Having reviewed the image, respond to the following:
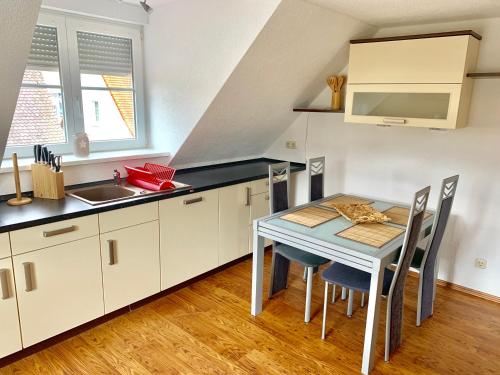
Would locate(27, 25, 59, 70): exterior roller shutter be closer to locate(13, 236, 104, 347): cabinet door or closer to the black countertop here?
the black countertop

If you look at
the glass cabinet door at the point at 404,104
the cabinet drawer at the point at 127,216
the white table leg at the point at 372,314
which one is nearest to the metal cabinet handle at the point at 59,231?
the cabinet drawer at the point at 127,216

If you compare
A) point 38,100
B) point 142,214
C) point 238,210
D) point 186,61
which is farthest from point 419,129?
point 38,100

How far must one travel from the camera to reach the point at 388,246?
2.07 metres

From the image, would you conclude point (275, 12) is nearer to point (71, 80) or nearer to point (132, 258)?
point (71, 80)

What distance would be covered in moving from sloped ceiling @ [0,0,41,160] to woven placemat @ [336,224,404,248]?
1876mm

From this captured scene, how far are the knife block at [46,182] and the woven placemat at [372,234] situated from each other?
5.67ft

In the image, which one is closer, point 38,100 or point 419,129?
point 38,100

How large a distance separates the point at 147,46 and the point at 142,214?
1.49 metres

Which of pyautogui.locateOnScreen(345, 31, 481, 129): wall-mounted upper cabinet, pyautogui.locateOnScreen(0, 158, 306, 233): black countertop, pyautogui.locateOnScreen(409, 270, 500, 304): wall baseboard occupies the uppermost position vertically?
pyautogui.locateOnScreen(345, 31, 481, 129): wall-mounted upper cabinet

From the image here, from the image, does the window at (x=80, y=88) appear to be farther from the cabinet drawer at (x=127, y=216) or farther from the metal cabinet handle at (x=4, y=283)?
the metal cabinet handle at (x=4, y=283)

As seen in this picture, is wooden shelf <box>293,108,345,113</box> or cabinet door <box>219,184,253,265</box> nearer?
cabinet door <box>219,184,253,265</box>

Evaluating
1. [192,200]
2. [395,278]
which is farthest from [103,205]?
[395,278]

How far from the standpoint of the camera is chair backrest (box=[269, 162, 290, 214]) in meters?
2.71

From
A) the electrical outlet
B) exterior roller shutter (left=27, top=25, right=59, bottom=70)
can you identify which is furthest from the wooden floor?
exterior roller shutter (left=27, top=25, right=59, bottom=70)
